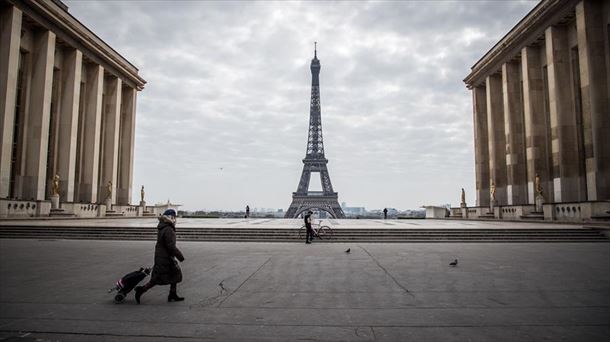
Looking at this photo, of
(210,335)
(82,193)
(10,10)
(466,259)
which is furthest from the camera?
(82,193)

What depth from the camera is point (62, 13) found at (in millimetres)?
39594

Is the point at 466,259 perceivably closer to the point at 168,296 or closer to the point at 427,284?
the point at 427,284

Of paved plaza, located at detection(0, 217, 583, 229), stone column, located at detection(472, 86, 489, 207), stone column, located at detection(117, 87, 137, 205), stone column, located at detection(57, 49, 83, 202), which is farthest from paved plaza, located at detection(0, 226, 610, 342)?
stone column, located at detection(117, 87, 137, 205)

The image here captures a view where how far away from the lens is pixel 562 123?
3491 centimetres

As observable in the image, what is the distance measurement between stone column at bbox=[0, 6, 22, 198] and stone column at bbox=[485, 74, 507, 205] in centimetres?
4651

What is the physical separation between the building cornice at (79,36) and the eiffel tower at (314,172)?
4460 cm

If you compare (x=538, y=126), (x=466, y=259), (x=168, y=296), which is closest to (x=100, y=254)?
(x=168, y=296)

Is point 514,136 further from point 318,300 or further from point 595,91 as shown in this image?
point 318,300

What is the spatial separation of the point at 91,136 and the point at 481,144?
149 feet

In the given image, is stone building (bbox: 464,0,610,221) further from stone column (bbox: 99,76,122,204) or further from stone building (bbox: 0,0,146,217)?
stone column (bbox: 99,76,122,204)

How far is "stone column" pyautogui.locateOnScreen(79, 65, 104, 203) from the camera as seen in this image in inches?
1778

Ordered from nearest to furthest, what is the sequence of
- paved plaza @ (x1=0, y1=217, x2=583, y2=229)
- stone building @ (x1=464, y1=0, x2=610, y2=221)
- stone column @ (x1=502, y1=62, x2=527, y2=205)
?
paved plaza @ (x1=0, y1=217, x2=583, y2=229)
stone building @ (x1=464, y1=0, x2=610, y2=221)
stone column @ (x1=502, y1=62, x2=527, y2=205)

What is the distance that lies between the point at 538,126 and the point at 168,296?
3996cm

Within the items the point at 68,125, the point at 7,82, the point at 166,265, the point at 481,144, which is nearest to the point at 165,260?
the point at 166,265
